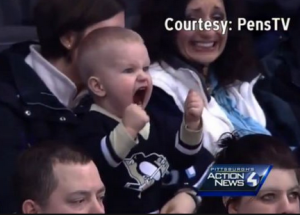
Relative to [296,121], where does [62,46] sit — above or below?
above

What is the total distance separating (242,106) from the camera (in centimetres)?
284

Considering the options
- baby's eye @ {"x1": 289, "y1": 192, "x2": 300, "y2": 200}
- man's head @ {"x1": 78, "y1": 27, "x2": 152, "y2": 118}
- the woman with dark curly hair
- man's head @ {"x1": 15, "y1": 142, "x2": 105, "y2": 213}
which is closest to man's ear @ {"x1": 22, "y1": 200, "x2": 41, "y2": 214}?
man's head @ {"x1": 15, "y1": 142, "x2": 105, "y2": 213}

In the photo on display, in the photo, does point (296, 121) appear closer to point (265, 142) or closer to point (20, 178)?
point (265, 142)

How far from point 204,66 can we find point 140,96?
0.24 meters

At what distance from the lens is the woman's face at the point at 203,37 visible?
2.78 metres

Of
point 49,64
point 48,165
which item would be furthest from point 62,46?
point 48,165

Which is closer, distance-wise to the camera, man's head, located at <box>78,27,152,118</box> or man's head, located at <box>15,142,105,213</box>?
man's head, located at <box>15,142,105,213</box>

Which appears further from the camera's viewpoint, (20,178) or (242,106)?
(242,106)

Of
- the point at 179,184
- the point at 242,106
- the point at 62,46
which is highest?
the point at 62,46

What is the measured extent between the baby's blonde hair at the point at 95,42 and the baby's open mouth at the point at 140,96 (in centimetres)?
14

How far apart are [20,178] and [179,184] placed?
0.48 metres

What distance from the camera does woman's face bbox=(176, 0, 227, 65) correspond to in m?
2.78

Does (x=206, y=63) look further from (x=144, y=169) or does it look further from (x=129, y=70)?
(x=144, y=169)

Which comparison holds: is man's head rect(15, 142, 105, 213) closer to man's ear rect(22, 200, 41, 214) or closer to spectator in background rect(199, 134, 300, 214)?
man's ear rect(22, 200, 41, 214)
